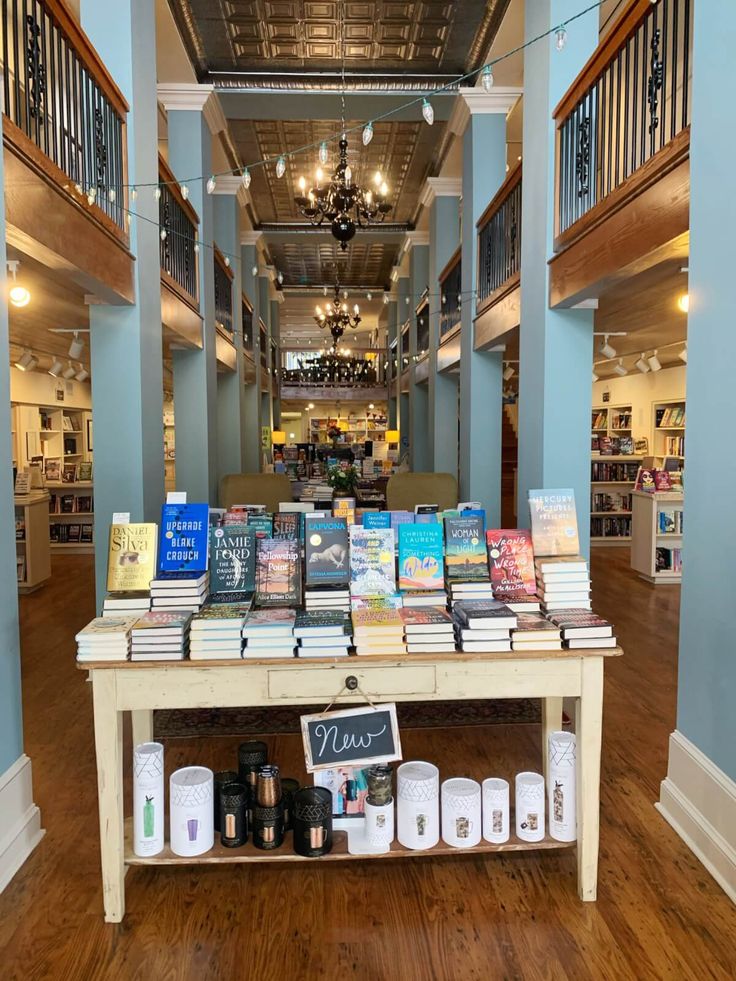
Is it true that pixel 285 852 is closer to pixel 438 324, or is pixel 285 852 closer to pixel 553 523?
pixel 553 523

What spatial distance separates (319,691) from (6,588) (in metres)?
1.28

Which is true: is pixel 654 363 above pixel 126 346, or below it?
above

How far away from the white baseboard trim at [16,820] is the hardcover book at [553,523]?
6.98 ft

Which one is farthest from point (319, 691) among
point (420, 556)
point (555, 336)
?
point (555, 336)

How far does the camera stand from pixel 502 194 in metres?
6.02

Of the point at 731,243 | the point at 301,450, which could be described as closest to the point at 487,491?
the point at 731,243

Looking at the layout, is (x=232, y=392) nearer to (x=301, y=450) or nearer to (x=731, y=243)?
(x=301, y=450)

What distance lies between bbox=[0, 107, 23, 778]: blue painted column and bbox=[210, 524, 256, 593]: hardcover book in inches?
29.7

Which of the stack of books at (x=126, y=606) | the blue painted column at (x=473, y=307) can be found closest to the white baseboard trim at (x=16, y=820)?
the stack of books at (x=126, y=606)

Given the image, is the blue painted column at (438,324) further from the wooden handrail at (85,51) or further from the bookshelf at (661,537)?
the wooden handrail at (85,51)

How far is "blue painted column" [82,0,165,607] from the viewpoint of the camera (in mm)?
4680

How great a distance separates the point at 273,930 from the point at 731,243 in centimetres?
273

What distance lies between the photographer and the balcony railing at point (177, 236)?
19.9ft

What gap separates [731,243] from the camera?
2436 millimetres
